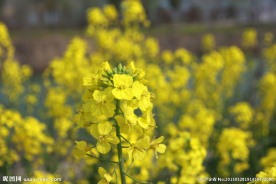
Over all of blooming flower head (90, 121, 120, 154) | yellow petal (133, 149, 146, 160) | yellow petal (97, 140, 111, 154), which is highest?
blooming flower head (90, 121, 120, 154)

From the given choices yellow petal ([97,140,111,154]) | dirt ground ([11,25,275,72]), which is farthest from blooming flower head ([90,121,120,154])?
dirt ground ([11,25,275,72])

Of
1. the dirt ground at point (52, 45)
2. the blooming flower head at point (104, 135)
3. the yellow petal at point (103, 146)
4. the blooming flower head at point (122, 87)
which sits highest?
the dirt ground at point (52, 45)

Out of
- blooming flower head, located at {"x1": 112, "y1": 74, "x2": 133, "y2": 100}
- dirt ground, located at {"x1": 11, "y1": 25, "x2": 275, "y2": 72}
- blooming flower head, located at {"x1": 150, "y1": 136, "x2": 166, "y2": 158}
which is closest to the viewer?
blooming flower head, located at {"x1": 112, "y1": 74, "x2": 133, "y2": 100}

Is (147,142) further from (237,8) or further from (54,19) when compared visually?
(237,8)

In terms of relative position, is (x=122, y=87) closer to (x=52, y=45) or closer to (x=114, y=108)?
(x=114, y=108)

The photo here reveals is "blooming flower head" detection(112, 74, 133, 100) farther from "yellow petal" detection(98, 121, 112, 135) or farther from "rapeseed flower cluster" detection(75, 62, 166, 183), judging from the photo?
"yellow petal" detection(98, 121, 112, 135)

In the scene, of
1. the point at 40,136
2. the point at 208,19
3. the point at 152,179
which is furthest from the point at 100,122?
the point at 208,19

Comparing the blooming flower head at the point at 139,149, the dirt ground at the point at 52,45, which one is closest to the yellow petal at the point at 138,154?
the blooming flower head at the point at 139,149

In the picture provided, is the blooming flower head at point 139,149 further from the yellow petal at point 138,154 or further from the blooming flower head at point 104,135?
the blooming flower head at point 104,135

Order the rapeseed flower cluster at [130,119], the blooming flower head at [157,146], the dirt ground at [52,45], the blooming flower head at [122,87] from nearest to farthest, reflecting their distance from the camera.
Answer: the blooming flower head at [122,87] < the rapeseed flower cluster at [130,119] < the blooming flower head at [157,146] < the dirt ground at [52,45]

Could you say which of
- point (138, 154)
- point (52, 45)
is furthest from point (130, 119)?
point (52, 45)

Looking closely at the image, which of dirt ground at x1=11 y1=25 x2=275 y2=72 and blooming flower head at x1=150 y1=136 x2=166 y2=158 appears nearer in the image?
blooming flower head at x1=150 y1=136 x2=166 y2=158

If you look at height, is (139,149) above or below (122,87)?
below
